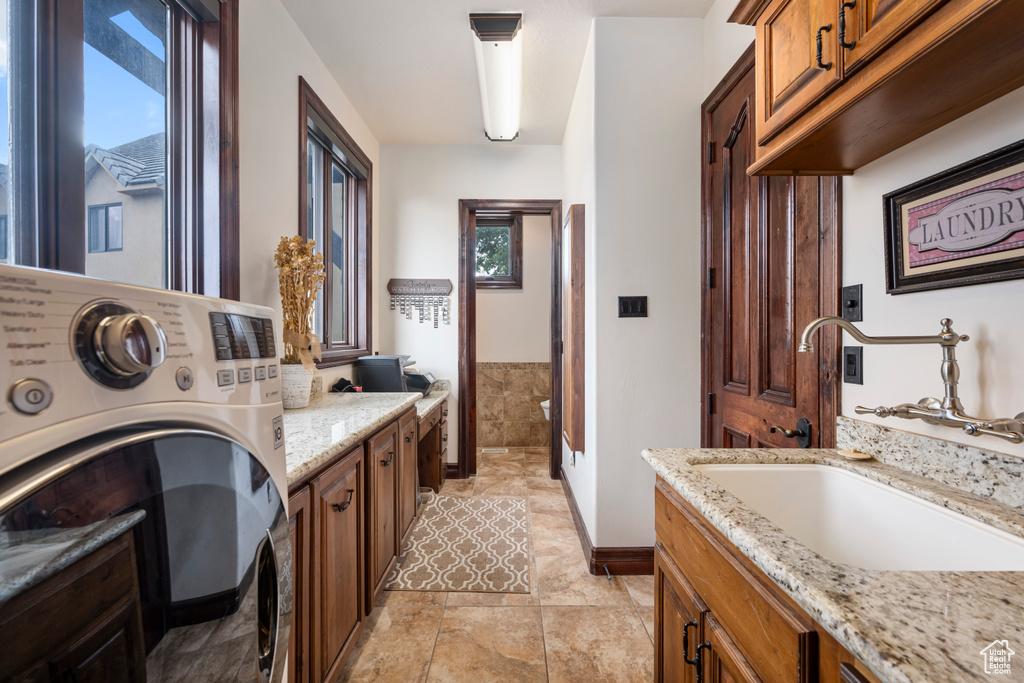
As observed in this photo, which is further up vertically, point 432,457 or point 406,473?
point 406,473

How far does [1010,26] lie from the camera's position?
654 millimetres

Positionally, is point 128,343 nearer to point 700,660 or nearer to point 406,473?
point 700,660

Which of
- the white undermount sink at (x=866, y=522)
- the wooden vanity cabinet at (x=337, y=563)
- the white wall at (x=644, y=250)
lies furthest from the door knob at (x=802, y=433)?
the wooden vanity cabinet at (x=337, y=563)

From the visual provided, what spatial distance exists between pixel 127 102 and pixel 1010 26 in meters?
2.05

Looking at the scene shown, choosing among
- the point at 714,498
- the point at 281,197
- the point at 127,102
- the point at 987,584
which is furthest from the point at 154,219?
the point at 987,584

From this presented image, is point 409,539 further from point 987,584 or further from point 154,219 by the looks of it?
point 987,584

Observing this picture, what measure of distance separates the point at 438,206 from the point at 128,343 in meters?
3.34

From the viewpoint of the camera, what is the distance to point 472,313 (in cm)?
358

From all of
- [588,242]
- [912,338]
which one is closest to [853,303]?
[912,338]

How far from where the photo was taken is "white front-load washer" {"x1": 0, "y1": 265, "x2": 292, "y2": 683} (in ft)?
1.19

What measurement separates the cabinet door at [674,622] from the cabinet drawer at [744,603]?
0.04m

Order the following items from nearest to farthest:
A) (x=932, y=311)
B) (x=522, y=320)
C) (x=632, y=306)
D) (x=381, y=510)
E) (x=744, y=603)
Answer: (x=744, y=603) → (x=932, y=311) → (x=381, y=510) → (x=632, y=306) → (x=522, y=320)

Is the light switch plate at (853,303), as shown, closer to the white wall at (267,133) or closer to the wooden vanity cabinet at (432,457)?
the white wall at (267,133)

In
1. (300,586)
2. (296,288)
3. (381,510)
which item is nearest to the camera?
(300,586)
